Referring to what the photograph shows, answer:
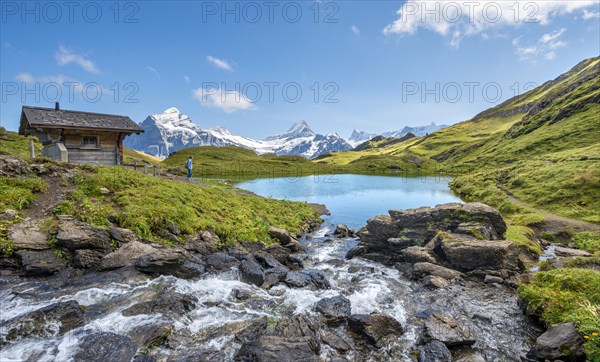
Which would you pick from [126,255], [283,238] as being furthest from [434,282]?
[126,255]

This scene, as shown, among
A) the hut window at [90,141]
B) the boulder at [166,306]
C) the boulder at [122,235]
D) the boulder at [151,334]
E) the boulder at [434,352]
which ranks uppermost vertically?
the hut window at [90,141]

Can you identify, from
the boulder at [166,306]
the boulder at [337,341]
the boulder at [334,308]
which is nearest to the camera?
the boulder at [337,341]

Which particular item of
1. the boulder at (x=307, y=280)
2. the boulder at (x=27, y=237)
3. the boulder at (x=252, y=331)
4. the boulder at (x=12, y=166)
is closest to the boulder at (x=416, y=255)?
the boulder at (x=307, y=280)

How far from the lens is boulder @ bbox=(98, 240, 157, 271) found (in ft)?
55.4

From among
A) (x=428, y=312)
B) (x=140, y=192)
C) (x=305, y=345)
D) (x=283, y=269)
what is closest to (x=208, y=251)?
(x=283, y=269)

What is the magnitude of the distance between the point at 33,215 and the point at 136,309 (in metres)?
11.9

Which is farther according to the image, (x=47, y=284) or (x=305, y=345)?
(x=47, y=284)

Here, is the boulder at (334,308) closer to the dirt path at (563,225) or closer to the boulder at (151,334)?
the boulder at (151,334)

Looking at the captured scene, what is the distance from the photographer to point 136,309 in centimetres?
1334

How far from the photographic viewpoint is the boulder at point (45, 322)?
11156 mm

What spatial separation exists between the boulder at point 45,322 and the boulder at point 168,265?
4770mm

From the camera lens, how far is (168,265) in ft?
58.8

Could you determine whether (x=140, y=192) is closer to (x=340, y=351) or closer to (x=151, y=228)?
(x=151, y=228)

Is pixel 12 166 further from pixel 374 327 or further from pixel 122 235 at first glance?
pixel 374 327
